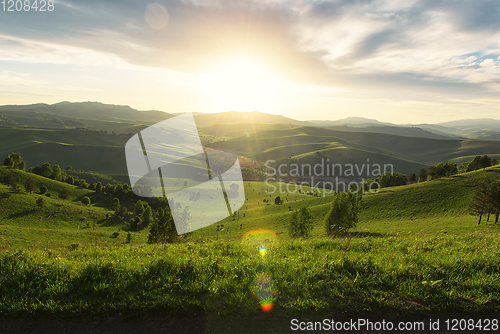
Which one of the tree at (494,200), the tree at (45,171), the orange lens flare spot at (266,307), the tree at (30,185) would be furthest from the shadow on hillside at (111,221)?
the tree at (494,200)

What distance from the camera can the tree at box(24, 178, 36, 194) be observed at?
8225 centimetres

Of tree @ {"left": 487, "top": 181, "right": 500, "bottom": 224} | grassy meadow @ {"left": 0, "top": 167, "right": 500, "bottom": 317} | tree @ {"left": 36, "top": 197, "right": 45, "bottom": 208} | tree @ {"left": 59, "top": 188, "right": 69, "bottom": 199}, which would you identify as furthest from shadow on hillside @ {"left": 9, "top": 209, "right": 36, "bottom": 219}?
tree @ {"left": 487, "top": 181, "right": 500, "bottom": 224}

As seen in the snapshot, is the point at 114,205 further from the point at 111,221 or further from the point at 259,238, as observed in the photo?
the point at 259,238

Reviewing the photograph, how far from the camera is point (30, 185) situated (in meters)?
83.1

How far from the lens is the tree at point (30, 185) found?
8225 cm

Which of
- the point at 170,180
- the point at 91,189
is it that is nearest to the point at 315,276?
the point at 91,189

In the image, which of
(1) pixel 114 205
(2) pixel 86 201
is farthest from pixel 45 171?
(1) pixel 114 205

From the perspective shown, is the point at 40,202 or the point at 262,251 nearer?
the point at 262,251

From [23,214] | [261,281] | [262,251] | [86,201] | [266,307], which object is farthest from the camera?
[86,201]

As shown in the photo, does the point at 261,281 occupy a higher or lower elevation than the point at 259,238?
higher

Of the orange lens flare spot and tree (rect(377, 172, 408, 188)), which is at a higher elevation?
the orange lens flare spot

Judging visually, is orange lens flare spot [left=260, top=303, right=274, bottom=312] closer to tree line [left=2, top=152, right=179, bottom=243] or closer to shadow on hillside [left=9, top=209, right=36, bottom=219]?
tree line [left=2, top=152, right=179, bottom=243]

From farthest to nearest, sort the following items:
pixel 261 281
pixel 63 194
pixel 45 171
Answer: pixel 45 171
pixel 63 194
pixel 261 281

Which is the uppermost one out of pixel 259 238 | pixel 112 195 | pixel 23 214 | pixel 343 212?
pixel 259 238
